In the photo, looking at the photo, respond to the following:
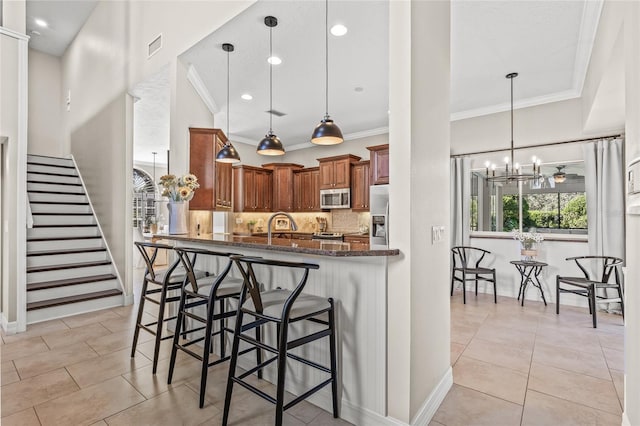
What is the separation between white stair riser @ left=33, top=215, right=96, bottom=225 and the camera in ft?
16.6

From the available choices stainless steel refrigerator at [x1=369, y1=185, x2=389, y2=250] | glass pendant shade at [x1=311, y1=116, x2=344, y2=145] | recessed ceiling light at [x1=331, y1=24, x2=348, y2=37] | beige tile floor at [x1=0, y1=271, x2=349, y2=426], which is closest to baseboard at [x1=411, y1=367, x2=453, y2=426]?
beige tile floor at [x1=0, y1=271, x2=349, y2=426]

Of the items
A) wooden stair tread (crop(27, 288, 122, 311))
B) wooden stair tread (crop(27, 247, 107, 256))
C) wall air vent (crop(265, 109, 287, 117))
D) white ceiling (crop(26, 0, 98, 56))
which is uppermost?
white ceiling (crop(26, 0, 98, 56))

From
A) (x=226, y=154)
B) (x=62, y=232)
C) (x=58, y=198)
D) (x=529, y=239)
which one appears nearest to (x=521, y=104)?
(x=529, y=239)

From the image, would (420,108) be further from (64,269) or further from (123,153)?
(64,269)

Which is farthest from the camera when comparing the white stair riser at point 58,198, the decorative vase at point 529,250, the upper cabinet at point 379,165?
the upper cabinet at point 379,165

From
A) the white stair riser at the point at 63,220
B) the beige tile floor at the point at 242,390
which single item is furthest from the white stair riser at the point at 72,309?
the white stair riser at the point at 63,220

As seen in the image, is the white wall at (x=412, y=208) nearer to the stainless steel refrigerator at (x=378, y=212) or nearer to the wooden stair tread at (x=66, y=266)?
the stainless steel refrigerator at (x=378, y=212)

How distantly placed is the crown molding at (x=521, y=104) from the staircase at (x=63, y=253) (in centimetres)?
603

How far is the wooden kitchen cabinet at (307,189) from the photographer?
7.38m

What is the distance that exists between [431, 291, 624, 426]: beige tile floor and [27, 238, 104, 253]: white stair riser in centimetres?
536

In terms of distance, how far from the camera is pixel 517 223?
538 centimetres

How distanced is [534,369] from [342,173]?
4741 mm

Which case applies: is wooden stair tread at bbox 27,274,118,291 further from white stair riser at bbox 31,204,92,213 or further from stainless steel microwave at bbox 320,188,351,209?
stainless steel microwave at bbox 320,188,351,209

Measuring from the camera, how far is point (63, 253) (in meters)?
4.72
